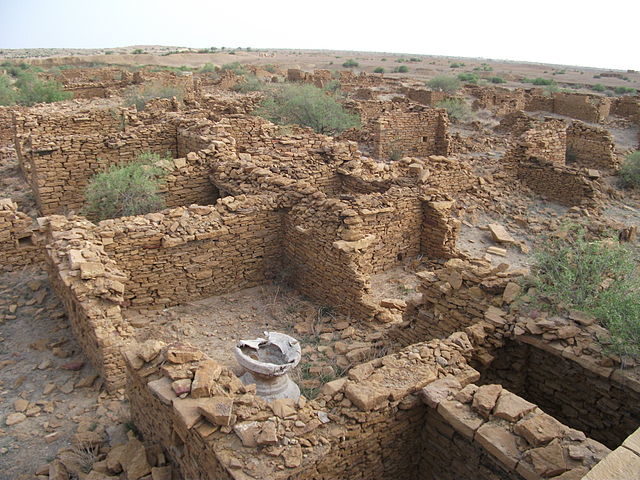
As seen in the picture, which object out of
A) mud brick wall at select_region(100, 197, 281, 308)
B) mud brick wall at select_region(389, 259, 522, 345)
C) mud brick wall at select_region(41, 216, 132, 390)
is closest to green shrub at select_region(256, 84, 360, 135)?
mud brick wall at select_region(100, 197, 281, 308)

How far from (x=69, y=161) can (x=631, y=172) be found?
1317 cm

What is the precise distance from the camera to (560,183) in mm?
12023

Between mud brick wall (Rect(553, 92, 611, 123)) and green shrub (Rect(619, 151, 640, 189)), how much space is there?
8953 mm

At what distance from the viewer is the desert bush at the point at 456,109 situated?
800 inches

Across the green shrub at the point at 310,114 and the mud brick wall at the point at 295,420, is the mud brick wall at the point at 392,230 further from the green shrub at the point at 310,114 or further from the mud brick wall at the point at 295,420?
the green shrub at the point at 310,114

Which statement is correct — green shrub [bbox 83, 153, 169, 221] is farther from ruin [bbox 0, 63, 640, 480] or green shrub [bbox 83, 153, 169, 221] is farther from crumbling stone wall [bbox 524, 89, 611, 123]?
crumbling stone wall [bbox 524, 89, 611, 123]

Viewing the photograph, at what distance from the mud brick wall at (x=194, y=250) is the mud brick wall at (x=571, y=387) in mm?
4044

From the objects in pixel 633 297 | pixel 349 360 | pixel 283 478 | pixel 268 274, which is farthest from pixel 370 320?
pixel 283 478

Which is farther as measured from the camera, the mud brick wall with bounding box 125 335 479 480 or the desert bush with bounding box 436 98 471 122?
the desert bush with bounding box 436 98 471 122

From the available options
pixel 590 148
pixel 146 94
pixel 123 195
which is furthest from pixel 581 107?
pixel 123 195

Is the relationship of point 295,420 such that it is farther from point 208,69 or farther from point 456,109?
point 208,69

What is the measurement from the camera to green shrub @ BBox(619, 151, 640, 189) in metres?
13.3

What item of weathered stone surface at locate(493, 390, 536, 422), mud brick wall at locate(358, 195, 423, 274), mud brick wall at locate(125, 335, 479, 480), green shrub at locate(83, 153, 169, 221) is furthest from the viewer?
green shrub at locate(83, 153, 169, 221)

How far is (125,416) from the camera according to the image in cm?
530
